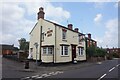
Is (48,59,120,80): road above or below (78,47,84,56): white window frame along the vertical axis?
below

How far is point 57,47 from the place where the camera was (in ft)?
107

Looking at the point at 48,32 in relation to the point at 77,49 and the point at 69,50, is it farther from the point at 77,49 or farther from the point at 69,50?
the point at 77,49

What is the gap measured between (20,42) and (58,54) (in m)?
71.3

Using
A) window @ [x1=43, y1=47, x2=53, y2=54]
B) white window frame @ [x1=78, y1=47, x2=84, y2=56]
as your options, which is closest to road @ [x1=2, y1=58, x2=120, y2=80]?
window @ [x1=43, y1=47, x2=53, y2=54]

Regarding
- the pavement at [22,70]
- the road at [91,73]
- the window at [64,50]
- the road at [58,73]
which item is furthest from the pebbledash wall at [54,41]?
the road at [91,73]

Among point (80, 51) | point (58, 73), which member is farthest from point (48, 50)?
point (58, 73)

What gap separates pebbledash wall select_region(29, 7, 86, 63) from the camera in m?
32.4

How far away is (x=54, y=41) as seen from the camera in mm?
32406

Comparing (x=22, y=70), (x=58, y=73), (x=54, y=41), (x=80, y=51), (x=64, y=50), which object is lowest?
(x=58, y=73)

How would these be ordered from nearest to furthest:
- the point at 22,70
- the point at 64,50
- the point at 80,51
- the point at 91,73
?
the point at 91,73, the point at 22,70, the point at 64,50, the point at 80,51

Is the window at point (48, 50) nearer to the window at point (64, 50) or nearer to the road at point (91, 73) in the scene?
the window at point (64, 50)

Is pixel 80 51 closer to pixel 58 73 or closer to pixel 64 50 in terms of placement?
pixel 64 50

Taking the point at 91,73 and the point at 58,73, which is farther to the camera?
the point at 58,73

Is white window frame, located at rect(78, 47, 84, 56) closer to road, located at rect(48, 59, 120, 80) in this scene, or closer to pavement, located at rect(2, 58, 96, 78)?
pavement, located at rect(2, 58, 96, 78)
